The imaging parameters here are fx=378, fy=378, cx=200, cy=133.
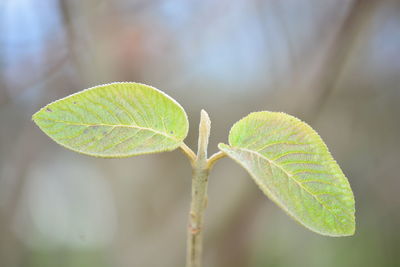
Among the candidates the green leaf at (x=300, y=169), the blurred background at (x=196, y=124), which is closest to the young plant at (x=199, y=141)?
the green leaf at (x=300, y=169)

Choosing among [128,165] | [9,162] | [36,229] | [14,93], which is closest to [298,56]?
[128,165]

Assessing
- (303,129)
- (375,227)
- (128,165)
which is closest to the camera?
(303,129)

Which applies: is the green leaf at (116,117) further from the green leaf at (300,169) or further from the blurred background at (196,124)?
the blurred background at (196,124)

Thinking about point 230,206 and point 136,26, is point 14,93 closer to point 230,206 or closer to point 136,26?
point 136,26

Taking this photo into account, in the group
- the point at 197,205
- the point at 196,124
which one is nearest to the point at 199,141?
the point at 197,205

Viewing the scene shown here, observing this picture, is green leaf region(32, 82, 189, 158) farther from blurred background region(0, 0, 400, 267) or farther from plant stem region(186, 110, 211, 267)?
blurred background region(0, 0, 400, 267)

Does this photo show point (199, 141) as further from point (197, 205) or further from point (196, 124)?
point (196, 124)

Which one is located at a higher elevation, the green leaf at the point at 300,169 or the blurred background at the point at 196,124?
the green leaf at the point at 300,169
